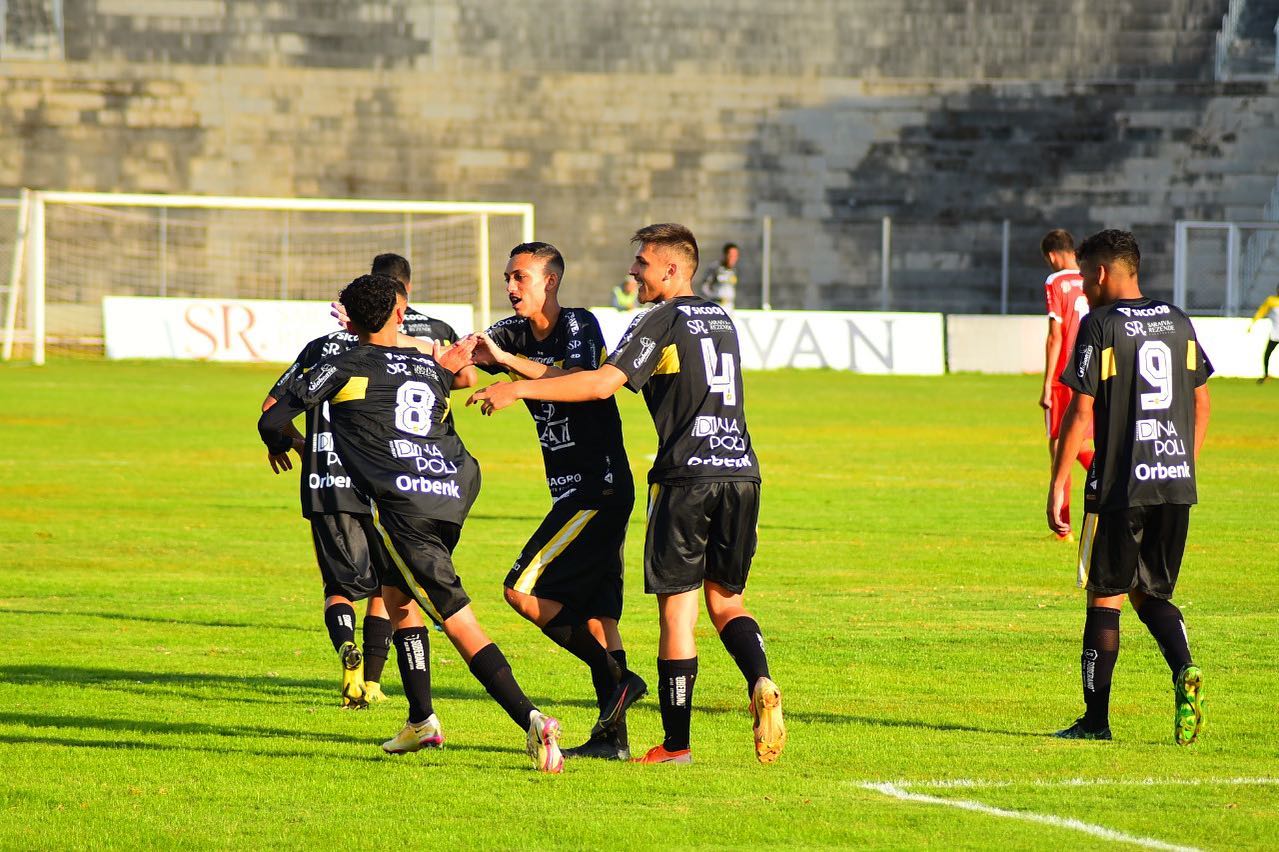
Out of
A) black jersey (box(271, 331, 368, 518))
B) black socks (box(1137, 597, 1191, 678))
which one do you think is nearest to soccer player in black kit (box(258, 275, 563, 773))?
black jersey (box(271, 331, 368, 518))

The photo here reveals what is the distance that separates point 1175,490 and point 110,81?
39.1 meters

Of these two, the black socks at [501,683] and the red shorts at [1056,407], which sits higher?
the red shorts at [1056,407]

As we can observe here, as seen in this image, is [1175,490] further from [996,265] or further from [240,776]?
[996,265]

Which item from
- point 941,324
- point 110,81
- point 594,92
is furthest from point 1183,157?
point 110,81

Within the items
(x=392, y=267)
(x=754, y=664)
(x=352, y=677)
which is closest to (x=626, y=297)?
(x=392, y=267)

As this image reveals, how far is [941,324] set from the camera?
36.4 metres

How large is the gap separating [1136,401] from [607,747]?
2586 millimetres

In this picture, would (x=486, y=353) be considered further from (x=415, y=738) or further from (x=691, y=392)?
(x=415, y=738)

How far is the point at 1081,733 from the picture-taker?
23.6ft

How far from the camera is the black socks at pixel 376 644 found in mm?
8164

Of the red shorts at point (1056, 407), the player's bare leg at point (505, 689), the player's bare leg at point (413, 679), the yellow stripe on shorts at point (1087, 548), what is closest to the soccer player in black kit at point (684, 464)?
the player's bare leg at point (505, 689)

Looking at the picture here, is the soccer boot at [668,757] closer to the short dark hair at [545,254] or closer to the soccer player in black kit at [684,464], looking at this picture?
the soccer player in black kit at [684,464]

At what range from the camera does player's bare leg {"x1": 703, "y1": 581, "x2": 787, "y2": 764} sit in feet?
20.9

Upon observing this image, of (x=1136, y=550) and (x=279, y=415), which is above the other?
(x=279, y=415)
